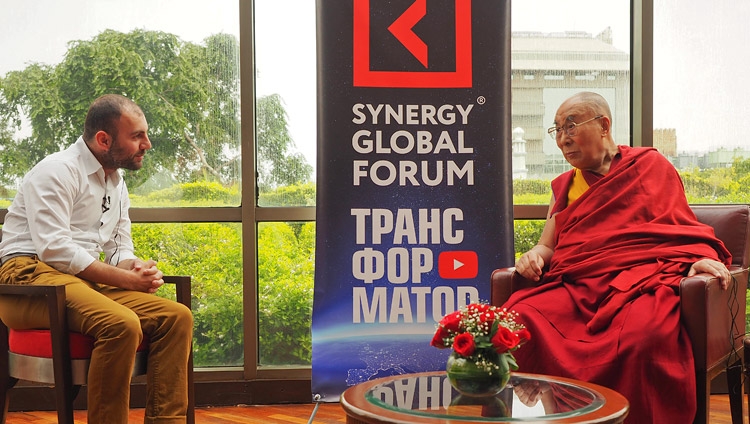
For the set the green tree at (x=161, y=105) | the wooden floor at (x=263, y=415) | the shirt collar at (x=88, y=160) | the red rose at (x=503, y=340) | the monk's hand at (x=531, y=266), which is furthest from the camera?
the green tree at (x=161, y=105)

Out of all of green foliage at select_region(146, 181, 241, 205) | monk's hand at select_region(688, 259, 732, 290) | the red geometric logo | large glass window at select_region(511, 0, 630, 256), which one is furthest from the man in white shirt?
large glass window at select_region(511, 0, 630, 256)

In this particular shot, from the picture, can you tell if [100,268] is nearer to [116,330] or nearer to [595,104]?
[116,330]

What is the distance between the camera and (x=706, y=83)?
3.39m

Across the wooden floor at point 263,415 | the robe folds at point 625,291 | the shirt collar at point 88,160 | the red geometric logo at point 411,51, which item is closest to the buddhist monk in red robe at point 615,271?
the robe folds at point 625,291

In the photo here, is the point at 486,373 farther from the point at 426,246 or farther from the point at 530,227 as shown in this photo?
the point at 530,227

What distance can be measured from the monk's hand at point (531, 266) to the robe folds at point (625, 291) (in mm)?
48

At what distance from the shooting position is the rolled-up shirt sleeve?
87.4 inches

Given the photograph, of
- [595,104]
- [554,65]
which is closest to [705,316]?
[595,104]

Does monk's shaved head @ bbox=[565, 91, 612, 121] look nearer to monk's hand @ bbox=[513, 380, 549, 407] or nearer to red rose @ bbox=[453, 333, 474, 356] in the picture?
monk's hand @ bbox=[513, 380, 549, 407]

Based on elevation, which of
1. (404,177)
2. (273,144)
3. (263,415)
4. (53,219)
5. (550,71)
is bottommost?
(263,415)

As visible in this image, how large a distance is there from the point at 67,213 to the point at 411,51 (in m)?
1.53

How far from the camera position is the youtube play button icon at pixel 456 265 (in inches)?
116

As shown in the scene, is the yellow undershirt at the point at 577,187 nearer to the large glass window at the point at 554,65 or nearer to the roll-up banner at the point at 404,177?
the roll-up banner at the point at 404,177

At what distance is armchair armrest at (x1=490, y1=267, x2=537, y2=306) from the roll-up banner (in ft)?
1.15
